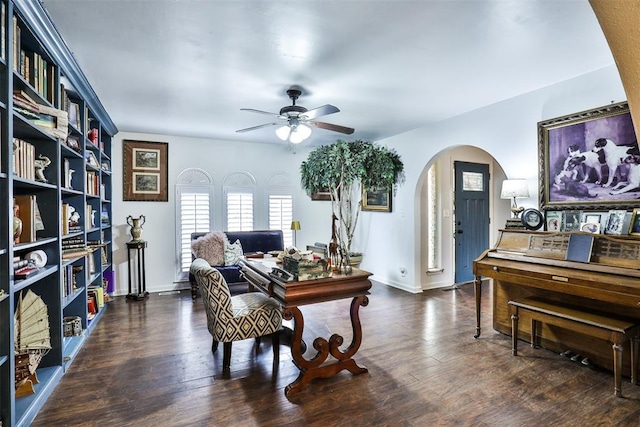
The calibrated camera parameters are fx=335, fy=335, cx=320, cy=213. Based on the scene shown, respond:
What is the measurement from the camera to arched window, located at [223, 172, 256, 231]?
19.0ft

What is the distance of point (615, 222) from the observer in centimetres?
277

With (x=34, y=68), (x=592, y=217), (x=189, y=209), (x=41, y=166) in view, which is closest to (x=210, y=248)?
(x=189, y=209)

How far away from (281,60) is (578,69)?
2594mm

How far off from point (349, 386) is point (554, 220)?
2516 mm

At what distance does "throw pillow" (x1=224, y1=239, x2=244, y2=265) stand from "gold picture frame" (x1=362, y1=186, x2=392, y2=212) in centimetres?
246

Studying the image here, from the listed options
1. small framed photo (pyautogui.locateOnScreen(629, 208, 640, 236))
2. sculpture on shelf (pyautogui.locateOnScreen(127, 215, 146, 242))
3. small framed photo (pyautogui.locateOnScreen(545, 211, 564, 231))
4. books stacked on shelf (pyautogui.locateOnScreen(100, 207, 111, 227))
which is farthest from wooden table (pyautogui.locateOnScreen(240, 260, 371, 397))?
sculpture on shelf (pyautogui.locateOnScreen(127, 215, 146, 242))

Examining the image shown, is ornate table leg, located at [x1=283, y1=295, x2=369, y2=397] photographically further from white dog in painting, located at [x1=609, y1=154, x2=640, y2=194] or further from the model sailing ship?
white dog in painting, located at [x1=609, y1=154, x2=640, y2=194]

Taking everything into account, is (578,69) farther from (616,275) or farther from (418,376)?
(418,376)

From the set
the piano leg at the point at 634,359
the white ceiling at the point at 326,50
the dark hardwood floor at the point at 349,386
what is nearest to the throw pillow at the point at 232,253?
the dark hardwood floor at the point at 349,386

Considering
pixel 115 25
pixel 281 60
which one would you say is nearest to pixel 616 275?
pixel 281 60

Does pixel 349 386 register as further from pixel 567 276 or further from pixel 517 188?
pixel 517 188

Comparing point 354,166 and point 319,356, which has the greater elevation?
point 354,166

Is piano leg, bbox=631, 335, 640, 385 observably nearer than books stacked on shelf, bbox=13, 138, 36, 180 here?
No

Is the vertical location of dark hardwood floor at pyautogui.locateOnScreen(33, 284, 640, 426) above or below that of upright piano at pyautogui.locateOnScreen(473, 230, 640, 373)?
below
